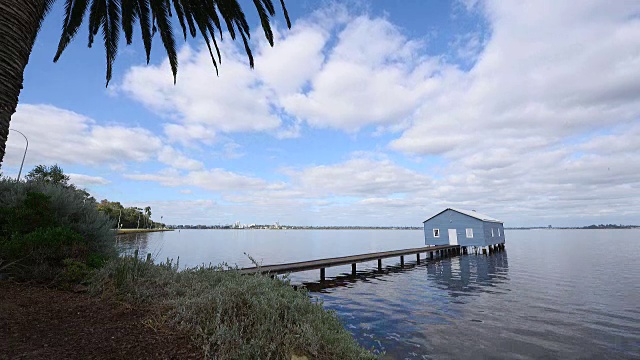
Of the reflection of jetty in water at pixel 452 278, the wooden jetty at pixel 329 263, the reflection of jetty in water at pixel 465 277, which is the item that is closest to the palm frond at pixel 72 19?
the wooden jetty at pixel 329 263

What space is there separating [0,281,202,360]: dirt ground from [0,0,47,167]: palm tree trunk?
2.42 metres

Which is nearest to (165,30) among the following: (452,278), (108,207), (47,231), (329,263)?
(47,231)

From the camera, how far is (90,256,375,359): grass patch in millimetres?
4301

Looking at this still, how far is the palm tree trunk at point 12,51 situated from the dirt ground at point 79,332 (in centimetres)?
242

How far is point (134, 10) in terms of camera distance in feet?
31.7

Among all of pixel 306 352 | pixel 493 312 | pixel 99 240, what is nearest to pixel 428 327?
pixel 493 312

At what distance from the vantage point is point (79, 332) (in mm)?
4453

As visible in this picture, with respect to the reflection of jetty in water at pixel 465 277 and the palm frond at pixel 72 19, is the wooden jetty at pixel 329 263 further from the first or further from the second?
the palm frond at pixel 72 19

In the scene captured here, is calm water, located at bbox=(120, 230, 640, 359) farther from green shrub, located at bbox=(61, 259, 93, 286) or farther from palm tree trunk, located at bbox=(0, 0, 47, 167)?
palm tree trunk, located at bbox=(0, 0, 47, 167)

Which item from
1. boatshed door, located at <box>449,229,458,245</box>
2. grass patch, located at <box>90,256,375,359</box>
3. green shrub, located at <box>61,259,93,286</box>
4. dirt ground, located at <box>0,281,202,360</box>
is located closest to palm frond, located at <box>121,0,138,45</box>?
green shrub, located at <box>61,259,93,286</box>

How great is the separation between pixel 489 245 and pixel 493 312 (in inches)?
1436

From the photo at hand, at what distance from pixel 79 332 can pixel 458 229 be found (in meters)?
47.9

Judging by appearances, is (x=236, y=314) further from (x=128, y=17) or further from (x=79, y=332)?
(x=128, y=17)

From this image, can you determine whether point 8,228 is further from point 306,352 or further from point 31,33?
point 306,352
